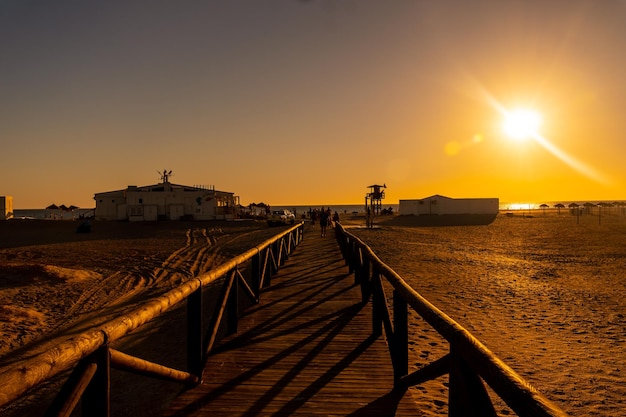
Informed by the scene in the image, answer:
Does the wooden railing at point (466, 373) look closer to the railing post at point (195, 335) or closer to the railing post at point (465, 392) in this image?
the railing post at point (465, 392)

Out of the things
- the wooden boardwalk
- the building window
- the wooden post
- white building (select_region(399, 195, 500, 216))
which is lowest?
the wooden boardwalk

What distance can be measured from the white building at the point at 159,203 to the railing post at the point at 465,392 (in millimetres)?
44947

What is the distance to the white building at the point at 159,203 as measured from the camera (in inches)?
1748

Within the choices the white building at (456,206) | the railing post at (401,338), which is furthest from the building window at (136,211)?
the railing post at (401,338)

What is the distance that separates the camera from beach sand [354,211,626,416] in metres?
5.76

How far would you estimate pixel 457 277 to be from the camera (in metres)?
14.1

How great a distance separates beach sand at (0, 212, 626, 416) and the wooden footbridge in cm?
111

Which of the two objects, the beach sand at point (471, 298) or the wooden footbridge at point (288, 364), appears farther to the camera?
the beach sand at point (471, 298)

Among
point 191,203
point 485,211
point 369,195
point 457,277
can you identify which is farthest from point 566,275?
point 485,211

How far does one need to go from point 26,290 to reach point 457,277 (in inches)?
525

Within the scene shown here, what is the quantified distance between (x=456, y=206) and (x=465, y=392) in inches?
2608

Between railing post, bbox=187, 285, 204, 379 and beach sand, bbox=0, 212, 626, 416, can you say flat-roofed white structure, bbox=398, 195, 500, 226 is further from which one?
railing post, bbox=187, 285, 204, 379

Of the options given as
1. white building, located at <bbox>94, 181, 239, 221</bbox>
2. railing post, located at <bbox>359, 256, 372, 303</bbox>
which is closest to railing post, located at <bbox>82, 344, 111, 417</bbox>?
railing post, located at <bbox>359, 256, 372, 303</bbox>

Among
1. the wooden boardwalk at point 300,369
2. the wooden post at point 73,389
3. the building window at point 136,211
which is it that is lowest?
the wooden boardwalk at point 300,369
